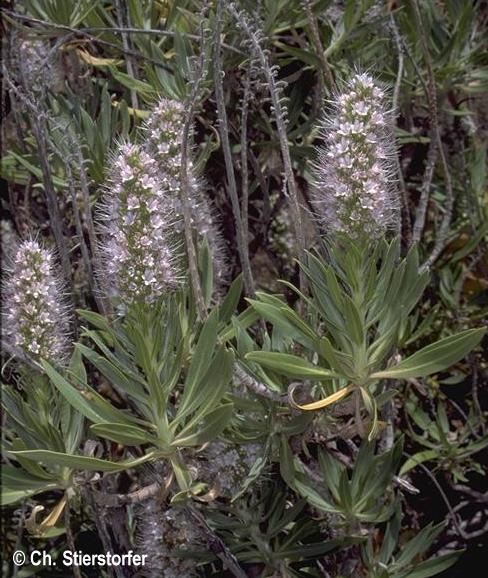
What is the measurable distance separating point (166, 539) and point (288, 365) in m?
0.57

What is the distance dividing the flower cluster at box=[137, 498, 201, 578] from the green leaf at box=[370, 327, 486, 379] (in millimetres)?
580

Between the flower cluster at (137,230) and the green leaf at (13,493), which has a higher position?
the flower cluster at (137,230)

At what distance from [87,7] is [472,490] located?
5.57ft

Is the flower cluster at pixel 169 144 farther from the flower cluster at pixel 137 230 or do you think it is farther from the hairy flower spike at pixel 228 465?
the hairy flower spike at pixel 228 465

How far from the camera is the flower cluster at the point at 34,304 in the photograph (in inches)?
68.7

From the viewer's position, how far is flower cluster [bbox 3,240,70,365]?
1.74 metres

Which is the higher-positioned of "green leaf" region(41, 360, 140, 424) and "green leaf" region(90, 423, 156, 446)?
"green leaf" region(41, 360, 140, 424)

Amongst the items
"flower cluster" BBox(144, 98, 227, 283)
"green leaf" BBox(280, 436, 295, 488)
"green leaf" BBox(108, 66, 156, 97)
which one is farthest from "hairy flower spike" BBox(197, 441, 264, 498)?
"green leaf" BBox(108, 66, 156, 97)

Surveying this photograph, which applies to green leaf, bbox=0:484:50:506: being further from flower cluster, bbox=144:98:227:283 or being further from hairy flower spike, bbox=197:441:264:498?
flower cluster, bbox=144:98:227:283

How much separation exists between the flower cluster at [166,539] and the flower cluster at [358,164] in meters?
0.77

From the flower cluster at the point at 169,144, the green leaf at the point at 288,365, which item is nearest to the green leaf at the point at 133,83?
the flower cluster at the point at 169,144

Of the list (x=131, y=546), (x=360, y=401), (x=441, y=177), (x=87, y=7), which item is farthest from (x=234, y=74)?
(x=131, y=546)

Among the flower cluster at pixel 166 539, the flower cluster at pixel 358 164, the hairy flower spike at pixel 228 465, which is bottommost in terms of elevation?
the flower cluster at pixel 166 539

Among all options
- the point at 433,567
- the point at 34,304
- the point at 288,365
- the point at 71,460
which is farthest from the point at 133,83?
the point at 433,567
